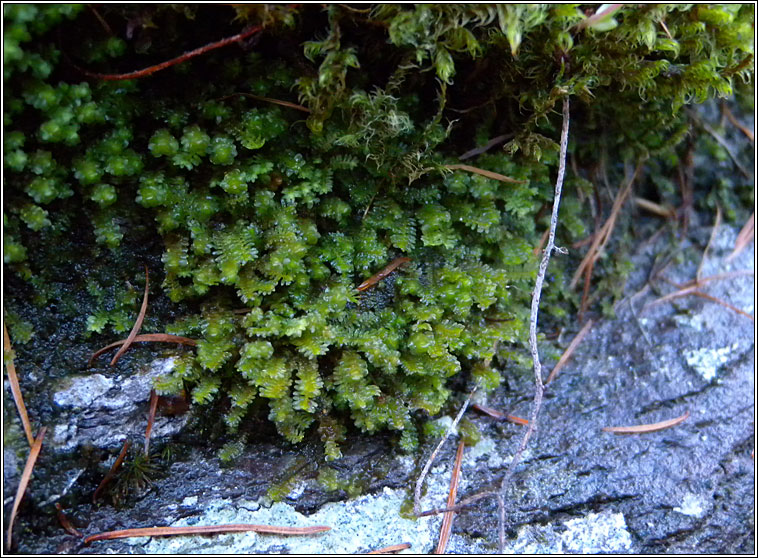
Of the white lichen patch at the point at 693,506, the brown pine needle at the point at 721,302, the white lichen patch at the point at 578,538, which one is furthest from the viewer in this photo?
the brown pine needle at the point at 721,302

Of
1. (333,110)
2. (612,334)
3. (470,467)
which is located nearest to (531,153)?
(333,110)

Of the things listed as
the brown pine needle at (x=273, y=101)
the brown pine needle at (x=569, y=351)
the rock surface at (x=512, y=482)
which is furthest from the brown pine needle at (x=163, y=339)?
the brown pine needle at (x=569, y=351)

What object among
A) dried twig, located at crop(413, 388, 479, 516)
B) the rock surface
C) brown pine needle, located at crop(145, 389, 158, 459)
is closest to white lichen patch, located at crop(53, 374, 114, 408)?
the rock surface

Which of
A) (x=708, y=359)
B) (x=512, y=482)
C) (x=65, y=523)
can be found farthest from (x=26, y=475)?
(x=708, y=359)

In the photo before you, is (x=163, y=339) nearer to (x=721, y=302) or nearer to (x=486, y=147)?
(x=486, y=147)

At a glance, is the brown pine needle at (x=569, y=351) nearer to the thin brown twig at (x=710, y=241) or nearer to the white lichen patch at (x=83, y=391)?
the thin brown twig at (x=710, y=241)
